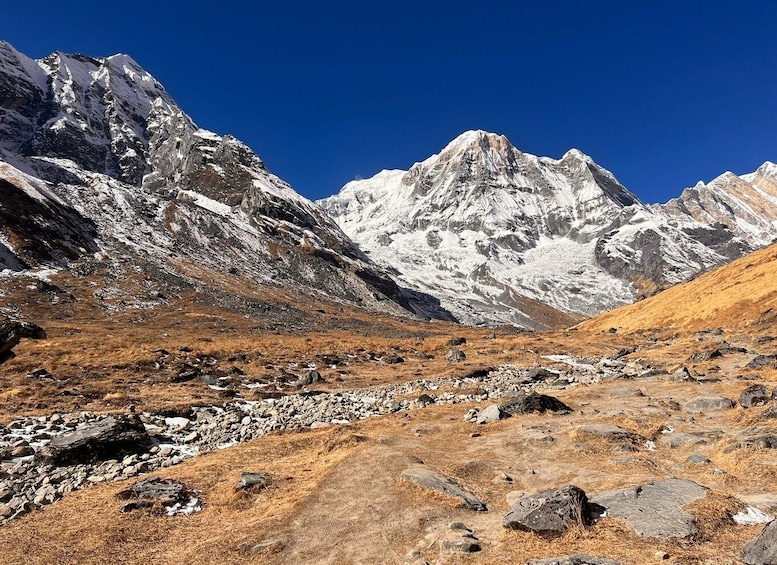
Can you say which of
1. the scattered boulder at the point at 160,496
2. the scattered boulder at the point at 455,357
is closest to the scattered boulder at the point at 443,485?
the scattered boulder at the point at 160,496

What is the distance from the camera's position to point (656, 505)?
1143 cm

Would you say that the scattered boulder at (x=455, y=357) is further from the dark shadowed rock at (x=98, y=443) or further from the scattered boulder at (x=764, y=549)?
the scattered boulder at (x=764, y=549)

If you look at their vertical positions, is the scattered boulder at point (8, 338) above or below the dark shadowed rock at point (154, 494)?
above

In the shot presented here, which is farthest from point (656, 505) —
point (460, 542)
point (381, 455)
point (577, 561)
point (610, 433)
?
point (381, 455)

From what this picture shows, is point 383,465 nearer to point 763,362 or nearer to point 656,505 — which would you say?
point 656,505

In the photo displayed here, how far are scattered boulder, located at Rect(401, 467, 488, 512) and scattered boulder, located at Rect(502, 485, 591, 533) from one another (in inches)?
79.7

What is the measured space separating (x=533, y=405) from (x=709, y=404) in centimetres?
915

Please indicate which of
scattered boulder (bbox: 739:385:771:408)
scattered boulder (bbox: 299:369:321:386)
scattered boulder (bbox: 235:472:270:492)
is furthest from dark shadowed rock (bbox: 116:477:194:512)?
scattered boulder (bbox: 739:385:771:408)

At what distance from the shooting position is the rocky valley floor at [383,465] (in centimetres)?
1104

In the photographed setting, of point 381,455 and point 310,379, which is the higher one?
point 310,379

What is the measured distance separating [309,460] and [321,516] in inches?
221

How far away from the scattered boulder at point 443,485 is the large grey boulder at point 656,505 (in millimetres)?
3414

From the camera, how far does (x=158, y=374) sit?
36344 millimetres

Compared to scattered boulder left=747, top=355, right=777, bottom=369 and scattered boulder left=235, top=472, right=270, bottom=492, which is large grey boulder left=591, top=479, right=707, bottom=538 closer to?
scattered boulder left=235, top=472, right=270, bottom=492
